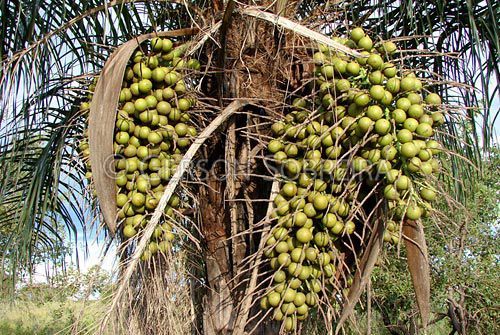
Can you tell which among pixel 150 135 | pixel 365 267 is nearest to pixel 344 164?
pixel 365 267

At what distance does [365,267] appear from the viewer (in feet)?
5.50

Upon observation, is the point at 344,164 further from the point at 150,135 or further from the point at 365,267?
the point at 150,135

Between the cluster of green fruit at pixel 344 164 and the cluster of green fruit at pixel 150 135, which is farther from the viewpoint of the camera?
the cluster of green fruit at pixel 150 135

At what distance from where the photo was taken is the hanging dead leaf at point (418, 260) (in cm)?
163

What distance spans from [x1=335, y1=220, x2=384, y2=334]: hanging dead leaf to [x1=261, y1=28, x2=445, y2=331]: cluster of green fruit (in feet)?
0.12

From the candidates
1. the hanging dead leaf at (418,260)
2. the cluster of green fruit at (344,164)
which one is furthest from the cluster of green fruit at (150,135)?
the hanging dead leaf at (418,260)

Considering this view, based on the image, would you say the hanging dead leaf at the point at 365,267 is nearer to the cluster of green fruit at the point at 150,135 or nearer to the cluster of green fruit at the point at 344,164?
the cluster of green fruit at the point at 344,164

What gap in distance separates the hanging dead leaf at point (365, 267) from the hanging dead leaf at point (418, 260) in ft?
0.25

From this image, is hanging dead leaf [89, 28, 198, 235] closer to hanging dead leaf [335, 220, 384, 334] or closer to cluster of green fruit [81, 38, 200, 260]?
cluster of green fruit [81, 38, 200, 260]

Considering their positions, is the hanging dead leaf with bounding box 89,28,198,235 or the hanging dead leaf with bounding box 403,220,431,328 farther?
the hanging dead leaf with bounding box 89,28,198,235

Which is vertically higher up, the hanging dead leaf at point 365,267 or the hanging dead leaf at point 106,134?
the hanging dead leaf at point 106,134

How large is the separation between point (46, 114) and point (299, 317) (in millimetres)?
1705

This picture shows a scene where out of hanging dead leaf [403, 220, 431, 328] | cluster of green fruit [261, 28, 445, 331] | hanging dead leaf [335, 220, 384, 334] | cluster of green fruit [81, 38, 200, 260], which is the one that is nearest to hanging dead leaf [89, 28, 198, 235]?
cluster of green fruit [81, 38, 200, 260]

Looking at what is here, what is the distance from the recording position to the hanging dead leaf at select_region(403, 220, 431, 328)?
5.35 feet
